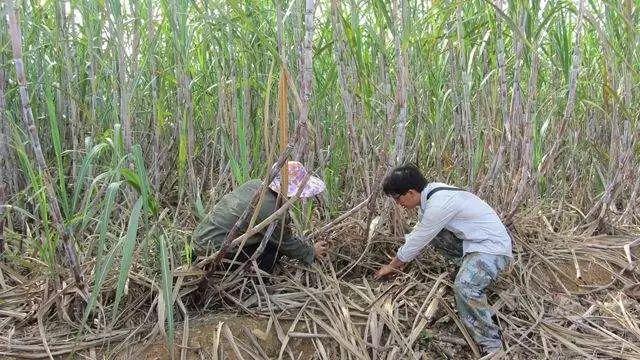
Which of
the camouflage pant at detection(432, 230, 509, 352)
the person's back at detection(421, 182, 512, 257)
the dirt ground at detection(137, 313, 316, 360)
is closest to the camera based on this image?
the dirt ground at detection(137, 313, 316, 360)

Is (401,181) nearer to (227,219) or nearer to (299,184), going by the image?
(299,184)

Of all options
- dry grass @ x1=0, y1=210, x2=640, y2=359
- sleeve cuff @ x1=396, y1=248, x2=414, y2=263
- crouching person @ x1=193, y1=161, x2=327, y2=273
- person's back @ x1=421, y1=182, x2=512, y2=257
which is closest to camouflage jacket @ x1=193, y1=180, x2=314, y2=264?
crouching person @ x1=193, y1=161, x2=327, y2=273

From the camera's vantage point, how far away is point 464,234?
2123mm

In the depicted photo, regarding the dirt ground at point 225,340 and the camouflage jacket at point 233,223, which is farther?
the camouflage jacket at point 233,223

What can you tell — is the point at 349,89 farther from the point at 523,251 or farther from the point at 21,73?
the point at 21,73

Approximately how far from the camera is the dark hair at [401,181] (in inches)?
81.0

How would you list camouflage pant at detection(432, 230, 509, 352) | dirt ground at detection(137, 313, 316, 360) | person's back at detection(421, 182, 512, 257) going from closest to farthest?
dirt ground at detection(137, 313, 316, 360), camouflage pant at detection(432, 230, 509, 352), person's back at detection(421, 182, 512, 257)

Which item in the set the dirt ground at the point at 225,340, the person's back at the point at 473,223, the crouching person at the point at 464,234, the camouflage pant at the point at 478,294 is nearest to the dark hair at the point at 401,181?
the crouching person at the point at 464,234

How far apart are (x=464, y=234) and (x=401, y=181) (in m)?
0.32

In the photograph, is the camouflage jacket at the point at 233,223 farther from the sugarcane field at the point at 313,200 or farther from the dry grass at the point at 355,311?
the dry grass at the point at 355,311

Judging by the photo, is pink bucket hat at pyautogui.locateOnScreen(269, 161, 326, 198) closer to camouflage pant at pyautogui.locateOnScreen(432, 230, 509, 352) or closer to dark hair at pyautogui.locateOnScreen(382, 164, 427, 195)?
dark hair at pyautogui.locateOnScreen(382, 164, 427, 195)

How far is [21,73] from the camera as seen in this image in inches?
55.5

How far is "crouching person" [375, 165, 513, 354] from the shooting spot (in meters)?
2.02

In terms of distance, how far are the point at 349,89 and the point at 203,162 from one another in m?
0.91
